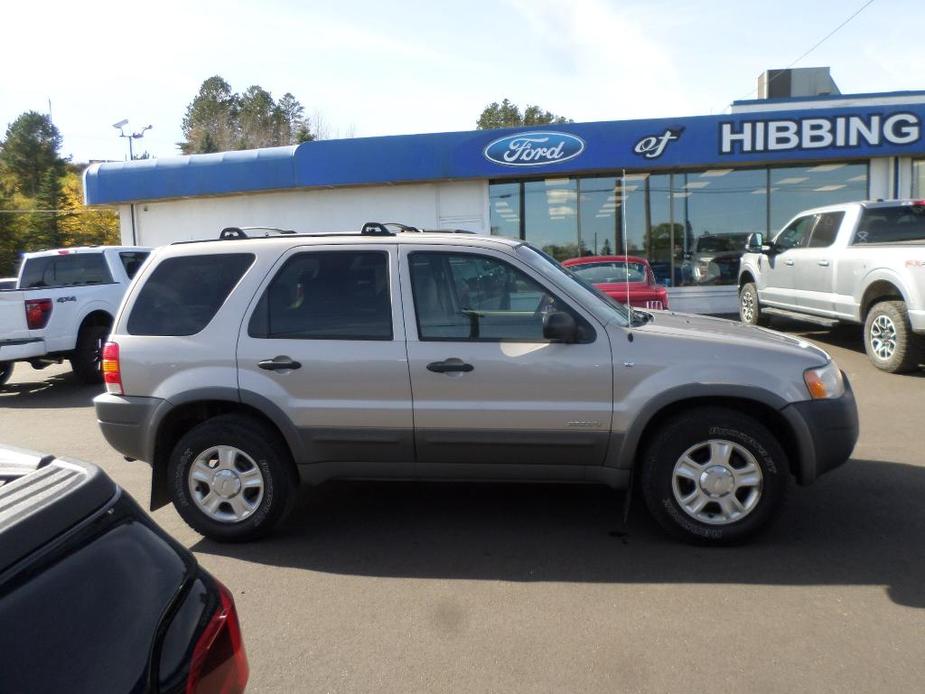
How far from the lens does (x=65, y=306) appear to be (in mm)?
10586

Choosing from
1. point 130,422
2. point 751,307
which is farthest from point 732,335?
point 751,307

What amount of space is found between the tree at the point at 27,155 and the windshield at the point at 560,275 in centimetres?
6993

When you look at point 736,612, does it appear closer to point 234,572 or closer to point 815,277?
point 234,572

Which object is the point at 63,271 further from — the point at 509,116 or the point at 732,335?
the point at 509,116

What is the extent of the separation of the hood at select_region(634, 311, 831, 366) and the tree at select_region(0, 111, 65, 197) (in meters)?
70.6

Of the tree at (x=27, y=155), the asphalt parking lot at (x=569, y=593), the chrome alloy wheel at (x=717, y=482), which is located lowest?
the asphalt parking lot at (x=569, y=593)

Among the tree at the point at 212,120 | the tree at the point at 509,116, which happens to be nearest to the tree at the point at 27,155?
the tree at the point at 212,120

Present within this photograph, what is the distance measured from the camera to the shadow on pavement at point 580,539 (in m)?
4.23

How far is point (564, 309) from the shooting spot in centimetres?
454

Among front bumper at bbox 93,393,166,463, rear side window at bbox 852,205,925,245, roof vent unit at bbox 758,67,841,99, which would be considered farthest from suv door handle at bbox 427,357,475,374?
roof vent unit at bbox 758,67,841,99

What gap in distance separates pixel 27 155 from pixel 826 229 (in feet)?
232

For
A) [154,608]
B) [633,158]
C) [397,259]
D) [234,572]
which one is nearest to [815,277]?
[633,158]

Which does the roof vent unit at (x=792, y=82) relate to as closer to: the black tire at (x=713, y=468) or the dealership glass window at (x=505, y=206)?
the dealership glass window at (x=505, y=206)

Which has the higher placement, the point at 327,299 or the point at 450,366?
the point at 327,299
